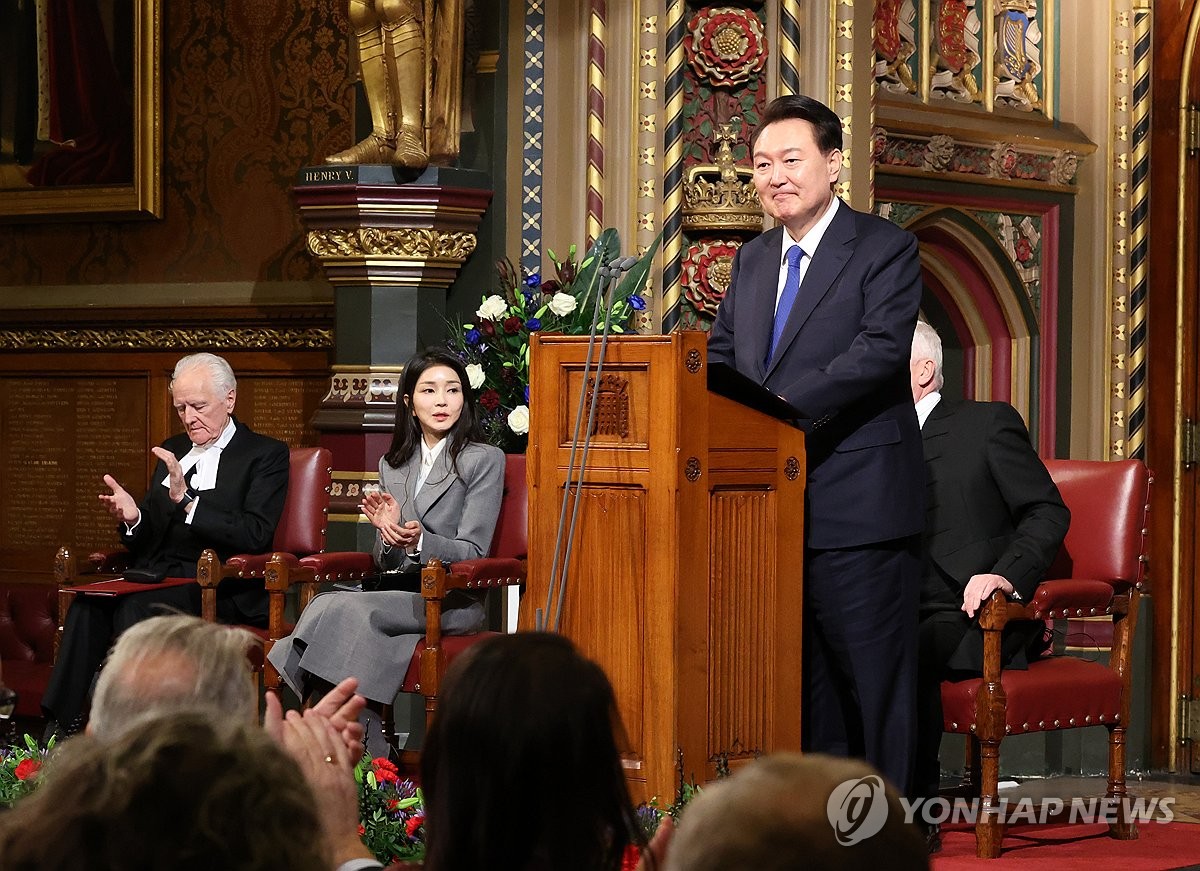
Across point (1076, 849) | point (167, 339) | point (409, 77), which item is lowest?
point (1076, 849)

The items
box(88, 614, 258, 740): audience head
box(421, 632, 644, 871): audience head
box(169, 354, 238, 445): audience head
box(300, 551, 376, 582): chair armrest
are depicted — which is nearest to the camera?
box(421, 632, 644, 871): audience head

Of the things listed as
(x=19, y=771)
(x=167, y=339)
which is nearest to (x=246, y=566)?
(x=19, y=771)

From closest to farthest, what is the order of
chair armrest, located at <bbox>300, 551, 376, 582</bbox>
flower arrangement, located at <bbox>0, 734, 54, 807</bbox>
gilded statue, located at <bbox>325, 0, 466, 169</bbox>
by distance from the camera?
flower arrangement, located at <bbox>0, 734, 54, 807</bbox> < chair armrest, located at <bbox>300, 551, 376, 582</bbox> < gilded statue, located at <bbox>325, 0, 466, 169</bbox>

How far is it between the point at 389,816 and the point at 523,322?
8.19 ft

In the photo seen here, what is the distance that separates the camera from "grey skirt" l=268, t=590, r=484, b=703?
4895mm

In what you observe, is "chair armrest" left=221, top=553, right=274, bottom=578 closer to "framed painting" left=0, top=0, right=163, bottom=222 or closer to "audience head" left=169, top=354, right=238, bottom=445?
"audience head" left=169, top=354, right=238, bottom=445

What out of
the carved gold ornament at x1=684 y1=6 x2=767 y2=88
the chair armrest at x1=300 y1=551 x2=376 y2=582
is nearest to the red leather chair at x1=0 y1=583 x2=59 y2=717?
the chair armrest at x1=300 y1=551 x2=376 y2=582

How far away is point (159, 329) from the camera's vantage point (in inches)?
303

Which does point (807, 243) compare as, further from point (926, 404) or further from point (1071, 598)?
point (1071, 598)

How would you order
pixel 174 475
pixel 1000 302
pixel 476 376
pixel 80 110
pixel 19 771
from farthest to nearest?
pixel 80 110
pixel 1000 302
pixel 476 376
pixel 174 475
pixel 19 771

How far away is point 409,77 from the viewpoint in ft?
20.8

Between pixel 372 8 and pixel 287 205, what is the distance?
1320 millimetres

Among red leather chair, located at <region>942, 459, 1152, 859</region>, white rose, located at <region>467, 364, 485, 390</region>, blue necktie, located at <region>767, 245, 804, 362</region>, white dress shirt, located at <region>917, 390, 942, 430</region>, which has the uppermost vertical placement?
blue necktie, located at <region>767, 245, 804, 362</region>

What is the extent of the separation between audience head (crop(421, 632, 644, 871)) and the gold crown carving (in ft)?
14.9
